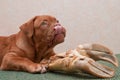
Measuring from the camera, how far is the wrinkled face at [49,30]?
5.40ft

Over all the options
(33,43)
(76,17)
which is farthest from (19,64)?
(76,17)

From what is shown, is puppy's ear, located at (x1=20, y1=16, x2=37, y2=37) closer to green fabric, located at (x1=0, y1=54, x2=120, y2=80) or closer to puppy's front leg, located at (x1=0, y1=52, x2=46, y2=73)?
puppy's front leg, located at (x1=0, y1=52, x2=46, y2=73)

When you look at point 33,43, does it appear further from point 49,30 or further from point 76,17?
point 76,17

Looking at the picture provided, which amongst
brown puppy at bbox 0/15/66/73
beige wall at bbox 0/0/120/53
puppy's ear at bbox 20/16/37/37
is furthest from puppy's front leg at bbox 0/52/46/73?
beige wall at bbox 0/0/120/53

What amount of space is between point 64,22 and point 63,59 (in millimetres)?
1293

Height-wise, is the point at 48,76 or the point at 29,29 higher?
the point at 29,29

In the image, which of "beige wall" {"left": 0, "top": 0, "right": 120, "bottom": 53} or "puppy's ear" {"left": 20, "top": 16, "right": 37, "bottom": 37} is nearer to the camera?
"puppy's ear" {"left": 20, "top": 16, "right": 37, "bottom": 37}

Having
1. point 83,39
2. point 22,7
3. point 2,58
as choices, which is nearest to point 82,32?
point 83,39

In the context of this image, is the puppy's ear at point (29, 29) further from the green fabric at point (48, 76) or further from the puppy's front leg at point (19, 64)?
the green fabric at point (48, 76)

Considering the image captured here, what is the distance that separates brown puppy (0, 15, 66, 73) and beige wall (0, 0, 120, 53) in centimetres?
78

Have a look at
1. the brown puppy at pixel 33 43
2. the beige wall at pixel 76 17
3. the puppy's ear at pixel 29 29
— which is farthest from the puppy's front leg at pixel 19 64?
the beige wall at pixel 76 17

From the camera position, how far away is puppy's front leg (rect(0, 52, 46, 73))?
1507 mm

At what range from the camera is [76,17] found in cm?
272

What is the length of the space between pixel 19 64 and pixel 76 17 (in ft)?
4.01
